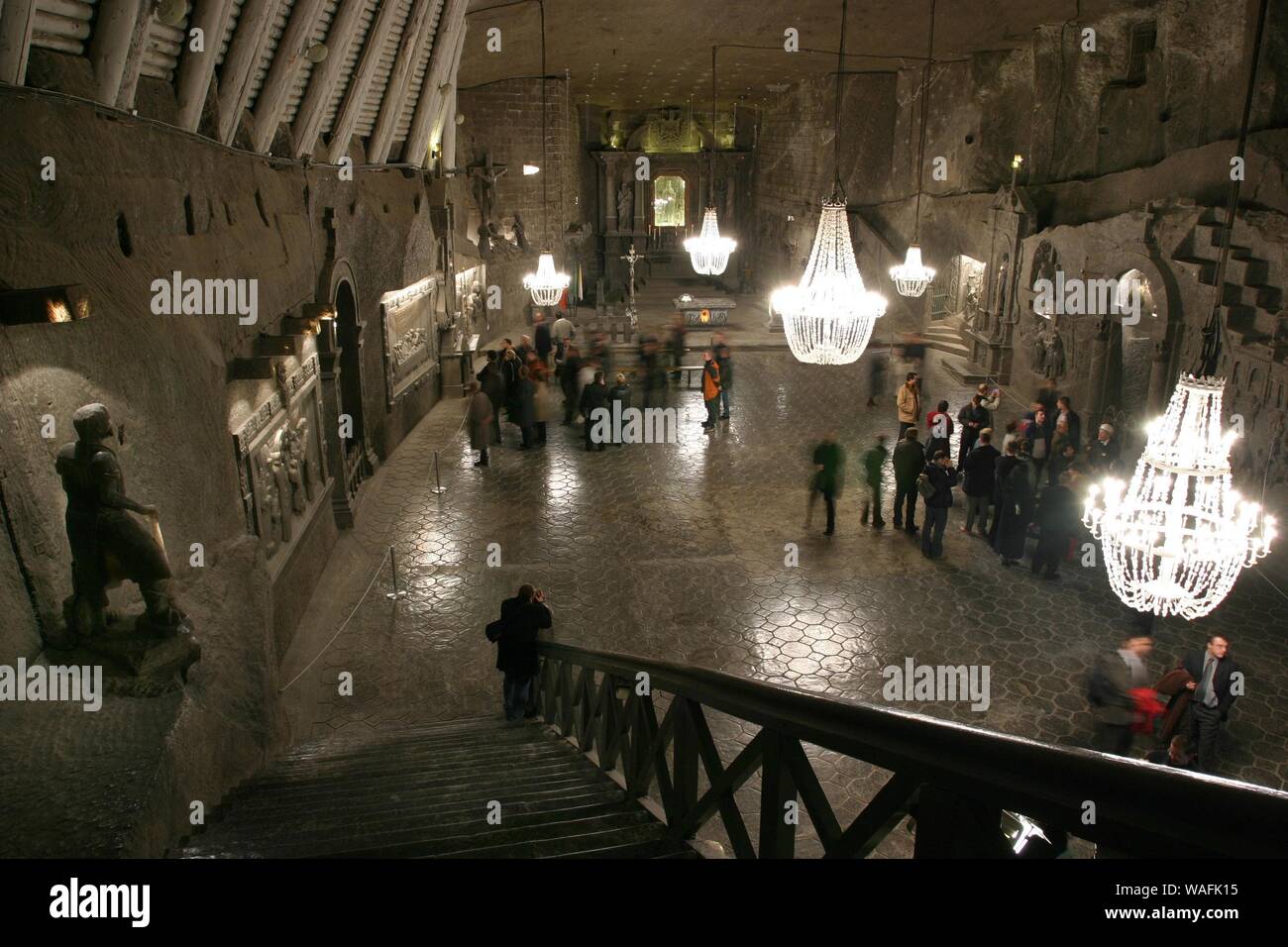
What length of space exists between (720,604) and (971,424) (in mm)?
4290

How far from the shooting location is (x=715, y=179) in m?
29.1

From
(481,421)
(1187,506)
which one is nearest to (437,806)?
(1187,506)

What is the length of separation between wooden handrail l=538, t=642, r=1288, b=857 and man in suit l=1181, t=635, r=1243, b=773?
442 centimetres

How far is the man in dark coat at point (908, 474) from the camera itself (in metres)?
9.52

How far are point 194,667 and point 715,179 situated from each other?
26.7m

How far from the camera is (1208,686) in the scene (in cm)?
582

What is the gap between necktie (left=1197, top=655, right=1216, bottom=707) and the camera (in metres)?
5.79

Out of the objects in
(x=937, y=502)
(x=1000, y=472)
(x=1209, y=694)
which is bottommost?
(x=1209, y=694)

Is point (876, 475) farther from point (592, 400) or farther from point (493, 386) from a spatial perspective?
point (493, 386)

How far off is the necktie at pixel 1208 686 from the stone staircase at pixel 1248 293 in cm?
446

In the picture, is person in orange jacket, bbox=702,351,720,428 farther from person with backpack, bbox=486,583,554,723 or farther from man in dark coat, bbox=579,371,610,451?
person with backpack, bbox=486,583,554,723

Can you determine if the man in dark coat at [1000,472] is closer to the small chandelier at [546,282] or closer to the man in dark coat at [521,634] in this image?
the man in dark coat at [521,634]
